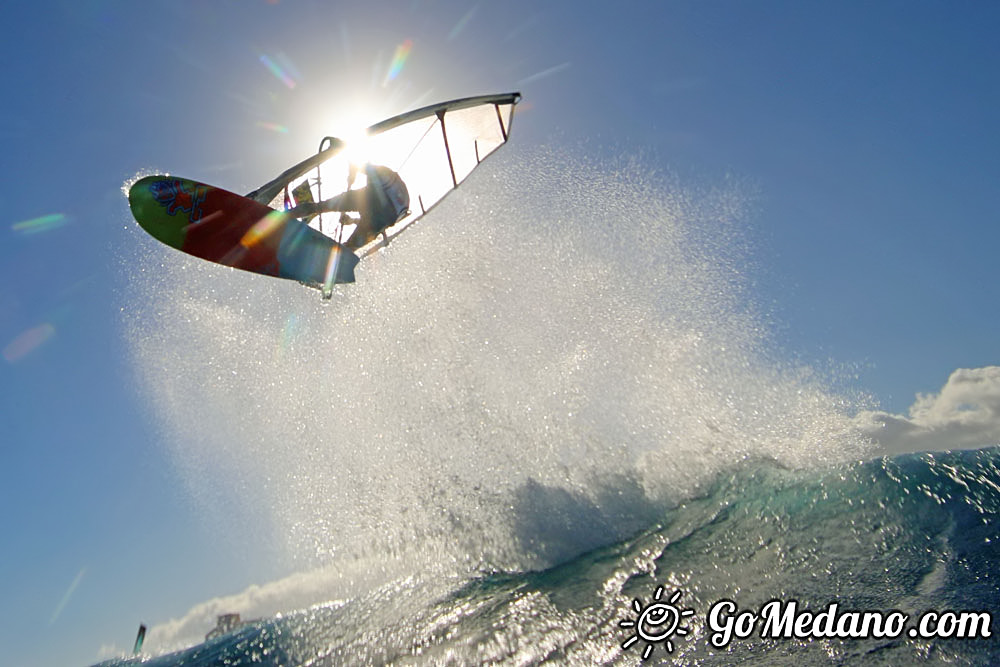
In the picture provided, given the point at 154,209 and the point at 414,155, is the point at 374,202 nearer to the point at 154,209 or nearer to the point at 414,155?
the point at 414,155

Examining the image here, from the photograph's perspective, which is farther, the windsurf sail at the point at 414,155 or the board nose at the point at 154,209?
the windsurf sail at the point at 414,155

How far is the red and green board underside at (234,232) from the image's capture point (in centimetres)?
793

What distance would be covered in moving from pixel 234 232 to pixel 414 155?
455 cm

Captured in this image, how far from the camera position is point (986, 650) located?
12.3ft

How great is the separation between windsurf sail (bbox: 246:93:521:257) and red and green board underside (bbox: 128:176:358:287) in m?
0.84

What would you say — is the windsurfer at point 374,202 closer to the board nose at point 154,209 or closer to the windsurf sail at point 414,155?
the windsurf sail at point 414,155

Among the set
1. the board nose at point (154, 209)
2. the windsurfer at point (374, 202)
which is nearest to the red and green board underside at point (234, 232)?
the board nose at point (154, 209)

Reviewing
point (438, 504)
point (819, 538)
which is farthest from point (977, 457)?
point (438, 504)

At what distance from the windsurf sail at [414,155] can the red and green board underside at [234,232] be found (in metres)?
0.84

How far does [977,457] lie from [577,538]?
10886 millimetres

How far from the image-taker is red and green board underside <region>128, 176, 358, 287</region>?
7925 mm

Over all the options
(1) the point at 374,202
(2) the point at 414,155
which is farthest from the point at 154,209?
(2) the point at 414,155

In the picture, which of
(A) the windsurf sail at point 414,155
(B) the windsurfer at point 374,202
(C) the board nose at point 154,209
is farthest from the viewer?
(A) the windsurf sail at point 414,155

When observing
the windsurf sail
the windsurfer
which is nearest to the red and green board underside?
the windsurfer
